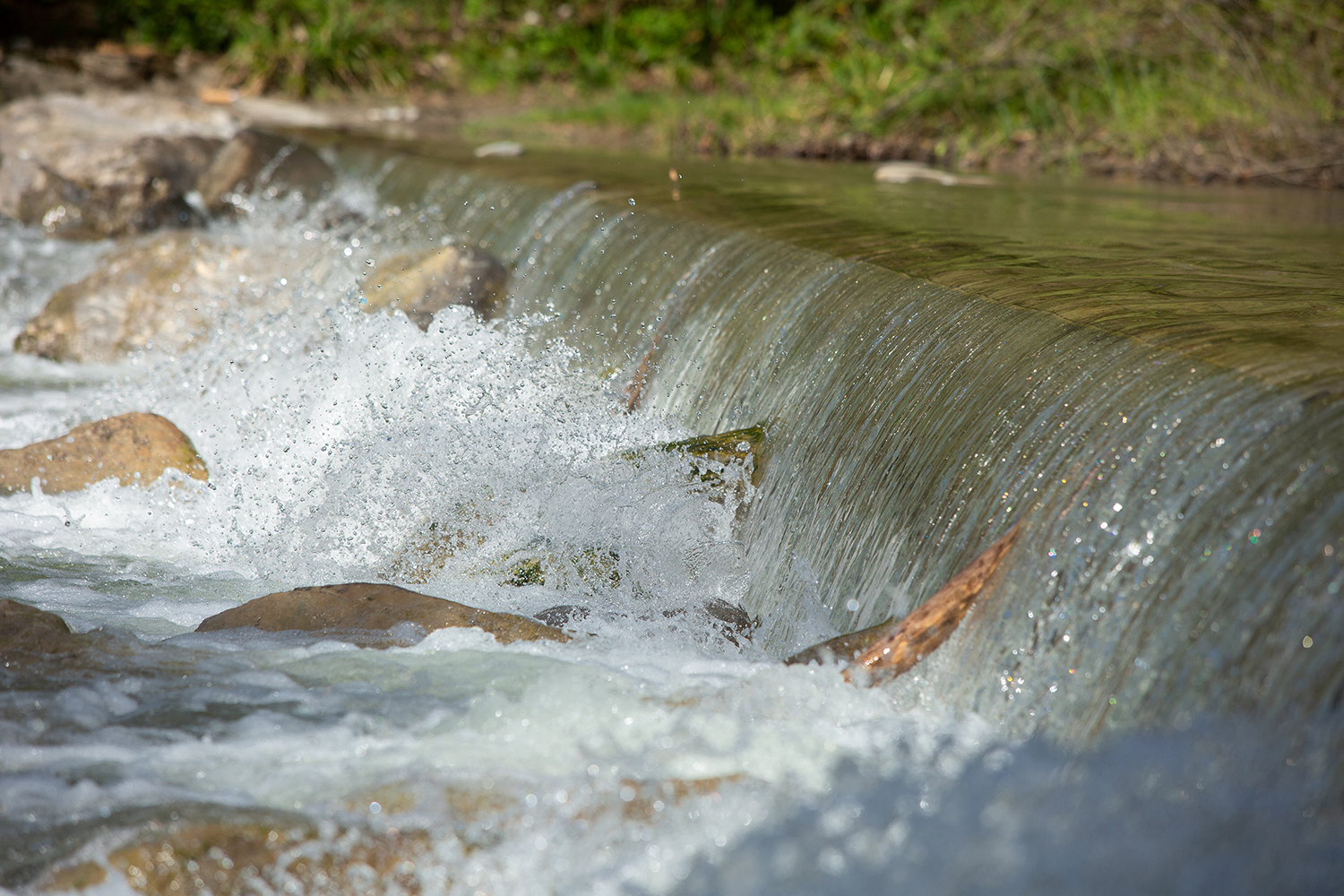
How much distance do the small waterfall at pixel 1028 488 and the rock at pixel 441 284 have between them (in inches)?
54.9

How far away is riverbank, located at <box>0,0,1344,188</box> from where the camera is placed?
8.73m

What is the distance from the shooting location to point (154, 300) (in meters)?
6.83

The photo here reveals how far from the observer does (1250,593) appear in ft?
7.07

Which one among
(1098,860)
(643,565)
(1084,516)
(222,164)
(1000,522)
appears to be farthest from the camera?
(222,164)

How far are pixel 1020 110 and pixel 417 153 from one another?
4968 mm

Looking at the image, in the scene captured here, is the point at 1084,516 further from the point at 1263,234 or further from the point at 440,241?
the point at 440,241

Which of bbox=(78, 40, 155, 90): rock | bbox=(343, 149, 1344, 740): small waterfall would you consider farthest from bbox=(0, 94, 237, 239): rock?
bbox=(343, 149, 1344, 740): small waterfall

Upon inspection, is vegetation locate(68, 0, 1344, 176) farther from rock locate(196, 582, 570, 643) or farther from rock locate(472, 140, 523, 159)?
rock locate(196, 582, 570, 643)

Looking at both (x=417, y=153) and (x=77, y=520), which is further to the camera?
(x=417, y=153)

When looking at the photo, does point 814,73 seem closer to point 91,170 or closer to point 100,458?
point 91,170

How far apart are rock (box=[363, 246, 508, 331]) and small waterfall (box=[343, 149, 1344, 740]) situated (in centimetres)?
140

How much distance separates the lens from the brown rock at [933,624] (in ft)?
8.71

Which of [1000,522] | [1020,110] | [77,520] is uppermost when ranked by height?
[1020,110]

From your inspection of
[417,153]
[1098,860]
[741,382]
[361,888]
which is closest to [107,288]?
[417,153]
